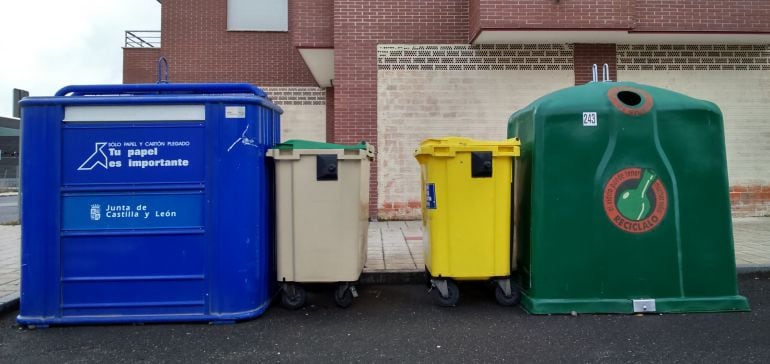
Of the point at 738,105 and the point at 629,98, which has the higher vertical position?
the point at 738,105

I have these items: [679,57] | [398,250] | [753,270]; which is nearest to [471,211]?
[398,250]

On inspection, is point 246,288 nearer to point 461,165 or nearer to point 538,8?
point 461,165

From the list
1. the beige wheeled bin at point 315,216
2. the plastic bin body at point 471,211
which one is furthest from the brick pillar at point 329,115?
the plastic bin body at point 471,211

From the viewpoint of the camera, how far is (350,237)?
434 centimetres

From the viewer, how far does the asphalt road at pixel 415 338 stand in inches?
135

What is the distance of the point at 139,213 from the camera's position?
407cm

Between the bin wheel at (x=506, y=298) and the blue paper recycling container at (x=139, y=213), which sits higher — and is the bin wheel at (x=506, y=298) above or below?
below

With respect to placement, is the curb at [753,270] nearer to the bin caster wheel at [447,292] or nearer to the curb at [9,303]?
the bin caster wheel at [447,292]

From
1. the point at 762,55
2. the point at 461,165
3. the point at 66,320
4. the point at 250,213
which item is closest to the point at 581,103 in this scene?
the point at 461,165

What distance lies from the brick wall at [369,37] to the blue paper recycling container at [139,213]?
17.2 ft

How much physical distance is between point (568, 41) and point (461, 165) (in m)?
6.05

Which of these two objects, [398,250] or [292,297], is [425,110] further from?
[292,297]

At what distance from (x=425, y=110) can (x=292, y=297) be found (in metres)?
5.56

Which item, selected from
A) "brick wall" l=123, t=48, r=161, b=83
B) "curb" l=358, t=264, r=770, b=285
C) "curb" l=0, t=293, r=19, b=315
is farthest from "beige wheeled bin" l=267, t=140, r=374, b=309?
"brick wall" l=123, t=48, r=161, b=83
